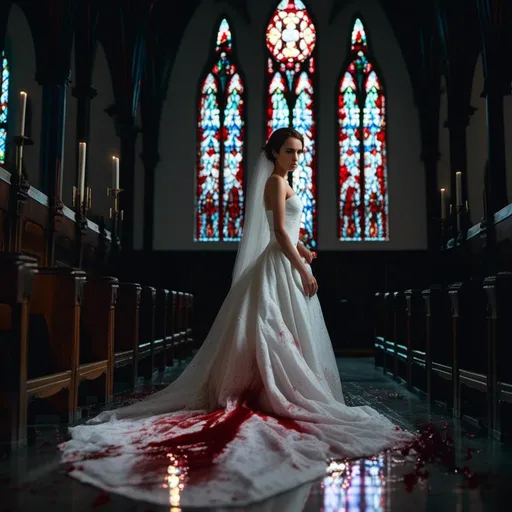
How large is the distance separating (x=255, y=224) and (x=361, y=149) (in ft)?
34.5

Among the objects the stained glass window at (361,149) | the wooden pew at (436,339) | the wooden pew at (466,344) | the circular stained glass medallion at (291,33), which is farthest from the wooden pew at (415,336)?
the circular stained glass medallion at (291,33)

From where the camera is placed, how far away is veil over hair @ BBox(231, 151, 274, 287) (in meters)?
3.99

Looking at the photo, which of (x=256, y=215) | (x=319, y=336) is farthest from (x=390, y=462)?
(x=256, y=215)

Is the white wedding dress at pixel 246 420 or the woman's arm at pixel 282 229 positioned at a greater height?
the woman's arm at pixel 282 229

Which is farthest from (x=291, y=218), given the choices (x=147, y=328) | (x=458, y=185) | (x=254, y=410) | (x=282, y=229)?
(x=458, y=185)

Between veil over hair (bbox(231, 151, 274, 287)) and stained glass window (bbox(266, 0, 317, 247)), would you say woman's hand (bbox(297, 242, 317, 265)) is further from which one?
stained glass window (bbox(266, 0, 317, 247))

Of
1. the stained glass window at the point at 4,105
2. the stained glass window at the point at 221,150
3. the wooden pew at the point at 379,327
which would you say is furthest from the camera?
the stained glass window at the point at 221,150

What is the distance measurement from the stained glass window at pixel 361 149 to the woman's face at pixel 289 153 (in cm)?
1009

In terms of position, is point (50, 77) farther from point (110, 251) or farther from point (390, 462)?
point (390, 462)

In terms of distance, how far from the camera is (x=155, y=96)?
45.8ft

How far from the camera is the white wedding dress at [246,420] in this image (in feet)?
7.39

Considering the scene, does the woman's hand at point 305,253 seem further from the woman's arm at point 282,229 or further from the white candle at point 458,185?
the white candle at point 458,185

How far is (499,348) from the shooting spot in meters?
3.46

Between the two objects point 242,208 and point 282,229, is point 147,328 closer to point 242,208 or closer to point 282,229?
point 282,229
